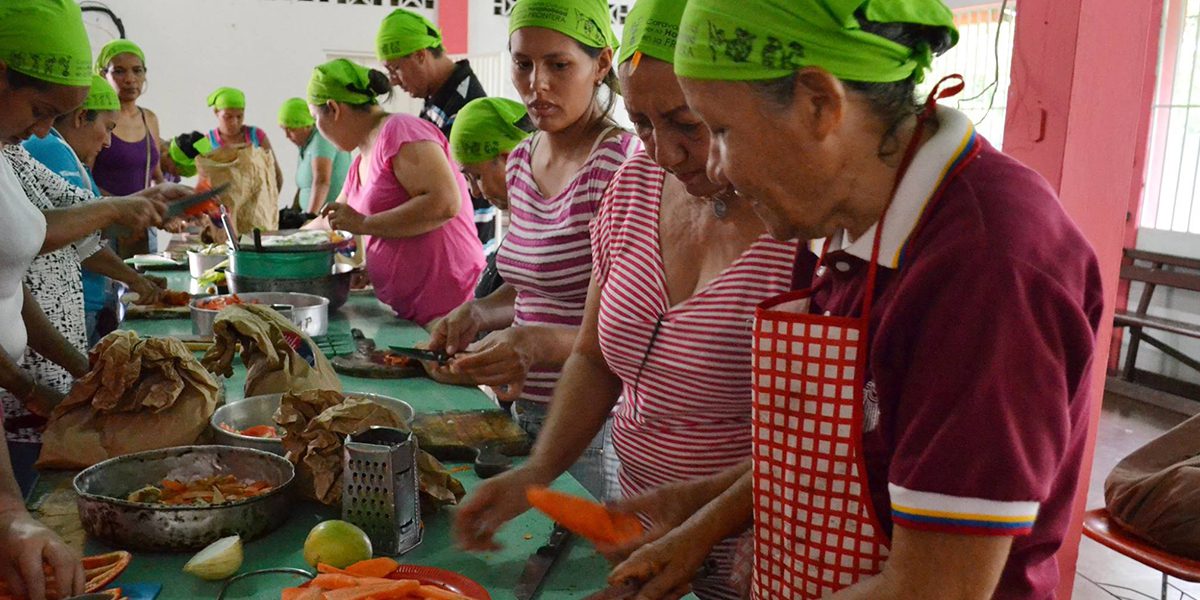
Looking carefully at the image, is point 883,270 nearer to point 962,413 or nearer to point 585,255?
point 962,413

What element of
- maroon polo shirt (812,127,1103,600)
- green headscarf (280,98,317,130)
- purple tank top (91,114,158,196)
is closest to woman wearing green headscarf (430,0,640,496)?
maroon polo shirt (812,127,1103,600)

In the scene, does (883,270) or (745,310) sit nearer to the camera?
→ (883,270)

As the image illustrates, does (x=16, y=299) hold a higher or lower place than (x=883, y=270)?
lower

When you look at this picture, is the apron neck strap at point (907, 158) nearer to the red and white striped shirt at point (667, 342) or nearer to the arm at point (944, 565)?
the arm at point (944, 565)

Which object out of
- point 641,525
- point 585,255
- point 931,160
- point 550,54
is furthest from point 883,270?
point 550,54

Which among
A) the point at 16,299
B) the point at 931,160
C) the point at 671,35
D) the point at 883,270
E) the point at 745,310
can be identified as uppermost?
the point at 671,35

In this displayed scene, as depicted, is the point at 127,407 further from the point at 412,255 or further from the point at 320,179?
the point at 320,179

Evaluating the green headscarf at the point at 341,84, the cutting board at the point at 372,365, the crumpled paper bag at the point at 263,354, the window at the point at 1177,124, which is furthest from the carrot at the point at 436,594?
the window at the point at 1177,124

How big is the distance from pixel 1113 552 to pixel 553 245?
356 cm

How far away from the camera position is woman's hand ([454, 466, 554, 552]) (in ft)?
5.26

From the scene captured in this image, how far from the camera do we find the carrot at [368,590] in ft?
4.46

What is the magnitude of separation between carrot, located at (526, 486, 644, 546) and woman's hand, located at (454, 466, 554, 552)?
0.58 ft

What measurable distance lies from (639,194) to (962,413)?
3.53 feet

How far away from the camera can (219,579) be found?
1.49 metres
